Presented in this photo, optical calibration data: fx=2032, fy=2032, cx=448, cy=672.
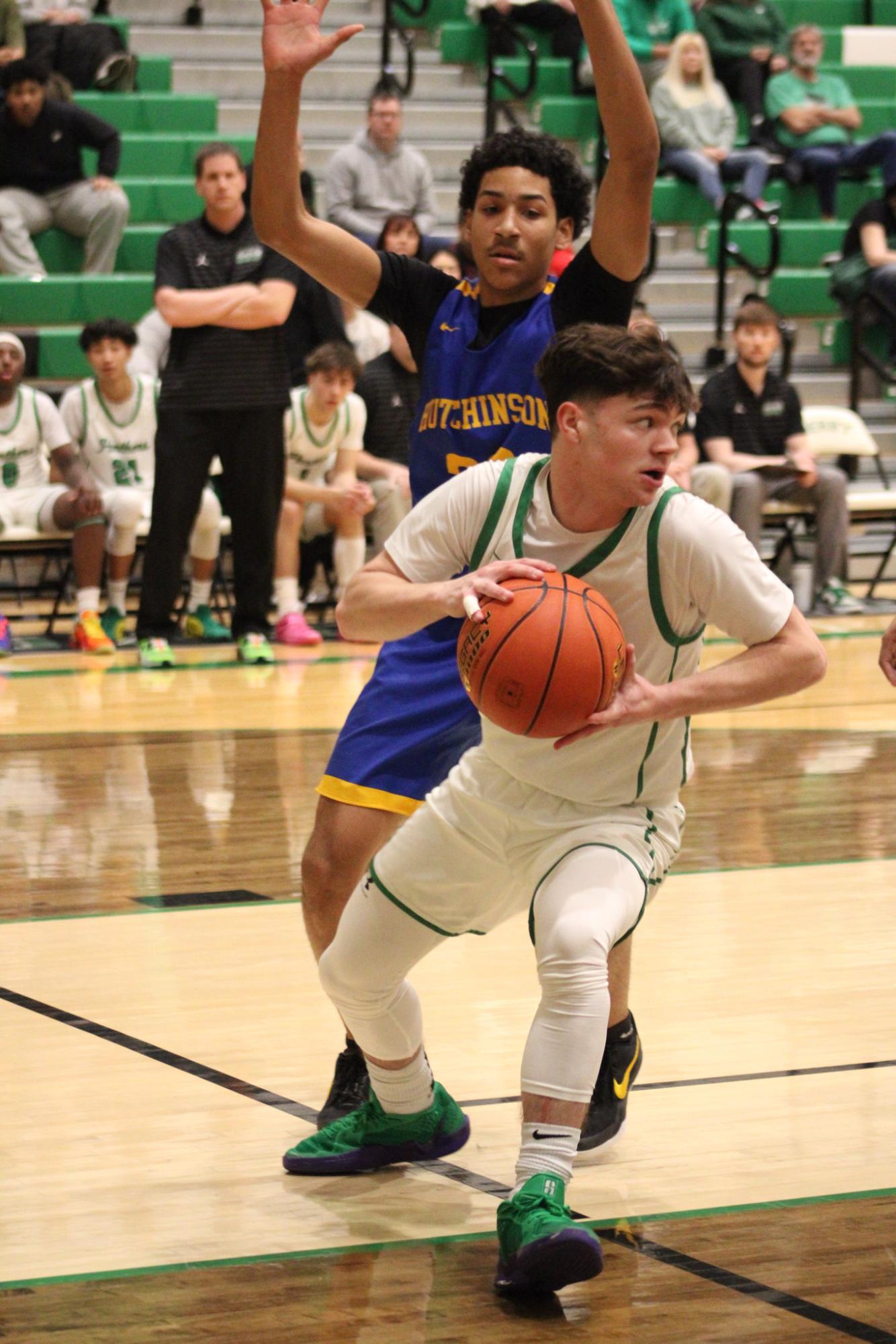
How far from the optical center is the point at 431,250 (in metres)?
11.1

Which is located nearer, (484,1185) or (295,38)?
(484,1185)

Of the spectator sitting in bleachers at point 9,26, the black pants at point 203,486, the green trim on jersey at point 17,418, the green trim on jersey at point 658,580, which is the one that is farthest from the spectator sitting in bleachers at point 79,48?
the green trim on jersey at point 658,580

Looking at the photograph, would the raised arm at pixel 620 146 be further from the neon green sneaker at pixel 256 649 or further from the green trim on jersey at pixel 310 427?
the green trim on jersey at pixel 310 427

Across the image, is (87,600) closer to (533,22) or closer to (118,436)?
(118,436)

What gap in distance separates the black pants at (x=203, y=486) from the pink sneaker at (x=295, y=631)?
47 cm

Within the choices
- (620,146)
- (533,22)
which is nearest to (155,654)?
(620,146)

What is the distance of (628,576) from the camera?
3.10m

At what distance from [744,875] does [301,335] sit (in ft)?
19.5

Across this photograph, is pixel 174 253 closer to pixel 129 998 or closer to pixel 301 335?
pixel 301 335

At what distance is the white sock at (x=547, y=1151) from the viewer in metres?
2.85

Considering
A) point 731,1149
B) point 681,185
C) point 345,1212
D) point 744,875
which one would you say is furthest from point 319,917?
point 681,185

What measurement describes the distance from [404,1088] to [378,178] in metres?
9.36

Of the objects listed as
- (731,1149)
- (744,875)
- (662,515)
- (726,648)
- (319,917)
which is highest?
(662,515)

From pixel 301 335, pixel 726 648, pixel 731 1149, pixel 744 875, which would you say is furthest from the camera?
pixel 301 335
